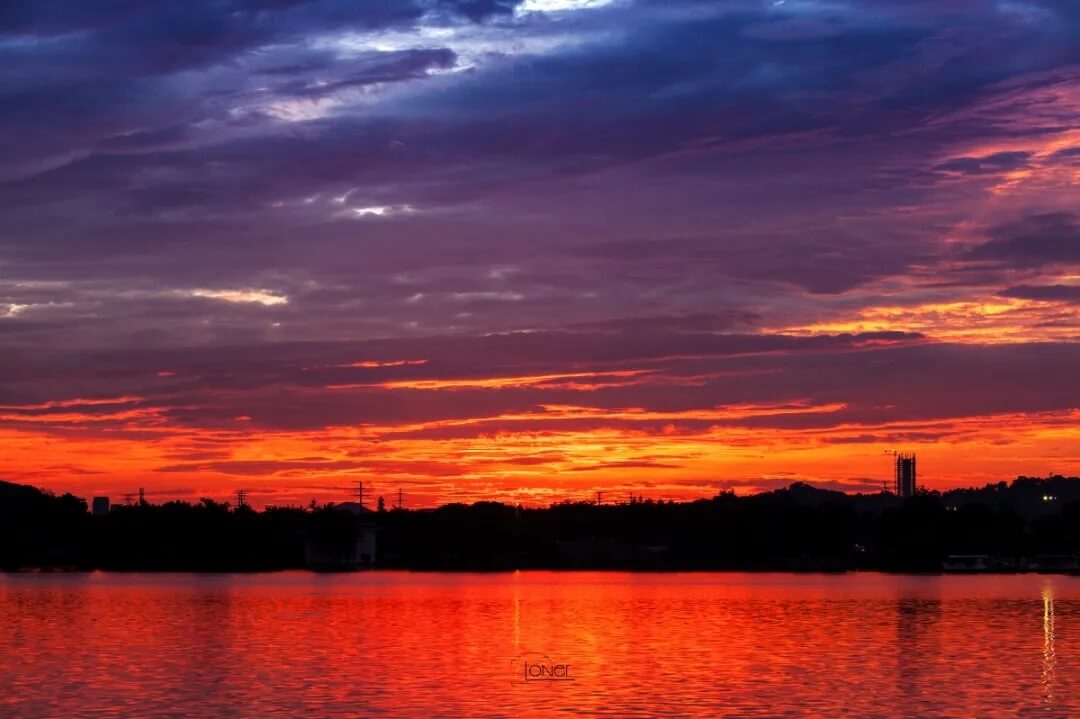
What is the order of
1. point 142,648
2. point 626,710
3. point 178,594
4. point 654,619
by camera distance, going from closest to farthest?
point 626,710
point 142,648
point 654,619
point 178,594

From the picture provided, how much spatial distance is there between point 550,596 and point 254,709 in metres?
120

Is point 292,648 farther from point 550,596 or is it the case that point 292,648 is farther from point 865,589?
point 865,589

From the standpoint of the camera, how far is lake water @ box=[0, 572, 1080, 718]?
6288 centimetres

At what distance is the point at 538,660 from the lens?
82.6 metres

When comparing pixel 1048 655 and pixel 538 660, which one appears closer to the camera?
pixel 538 660

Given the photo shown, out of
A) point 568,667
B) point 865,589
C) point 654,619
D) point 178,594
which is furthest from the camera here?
point 865,589

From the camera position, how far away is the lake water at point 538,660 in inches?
2475

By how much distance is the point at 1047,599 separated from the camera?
549 feet

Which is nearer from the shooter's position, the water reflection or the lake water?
the lake water

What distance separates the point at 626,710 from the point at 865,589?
14401 cm

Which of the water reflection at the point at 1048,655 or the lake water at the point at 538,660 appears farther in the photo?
the water reflection at the point at 1048,655

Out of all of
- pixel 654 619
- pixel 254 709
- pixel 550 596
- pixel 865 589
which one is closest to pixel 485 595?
pixel 550 596

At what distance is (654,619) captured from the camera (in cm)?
12331

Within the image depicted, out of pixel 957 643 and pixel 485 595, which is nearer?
pixel 957 643
